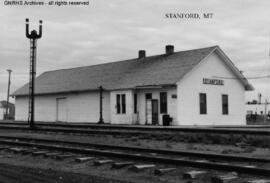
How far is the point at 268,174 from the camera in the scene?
28.5 feet

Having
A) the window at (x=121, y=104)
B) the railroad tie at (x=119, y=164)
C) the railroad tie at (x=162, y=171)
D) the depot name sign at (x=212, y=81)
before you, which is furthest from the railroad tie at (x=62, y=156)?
the depot name sign at (x=212, y=81)

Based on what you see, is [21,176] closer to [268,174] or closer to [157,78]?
[268,174]

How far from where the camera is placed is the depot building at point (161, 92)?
32125 millimetres

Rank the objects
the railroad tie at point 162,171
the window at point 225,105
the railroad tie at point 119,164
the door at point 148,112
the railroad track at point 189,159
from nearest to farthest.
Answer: the railroad track at point 189,159 < the railroad tie at point 162,171 < the railroad tie at point 119,164 < the door at point 148,112 < the window at point 225,105

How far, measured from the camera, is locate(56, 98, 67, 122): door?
134 ft

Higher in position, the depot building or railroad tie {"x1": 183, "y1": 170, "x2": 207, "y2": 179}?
the depot building

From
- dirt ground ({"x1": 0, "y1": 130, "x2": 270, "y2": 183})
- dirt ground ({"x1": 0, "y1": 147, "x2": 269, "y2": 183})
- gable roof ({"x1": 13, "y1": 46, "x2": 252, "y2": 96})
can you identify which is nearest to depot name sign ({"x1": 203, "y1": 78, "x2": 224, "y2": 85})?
gable roof ({"x1": 13, "y1": 46, "x2": 252, "y2": 96})

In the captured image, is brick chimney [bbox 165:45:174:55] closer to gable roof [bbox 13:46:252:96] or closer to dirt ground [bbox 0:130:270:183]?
gable roof [bbox 13:46:252:96]

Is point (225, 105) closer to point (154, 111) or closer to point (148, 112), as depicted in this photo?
point (154, 111)

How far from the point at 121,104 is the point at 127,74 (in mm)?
3521

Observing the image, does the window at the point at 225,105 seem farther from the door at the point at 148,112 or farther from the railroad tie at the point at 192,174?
the railroad tie at the point at 192,174

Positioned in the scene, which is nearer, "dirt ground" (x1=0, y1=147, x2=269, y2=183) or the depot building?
"dirt ground" (x1=0, y1=147, x2=269, y2=183)

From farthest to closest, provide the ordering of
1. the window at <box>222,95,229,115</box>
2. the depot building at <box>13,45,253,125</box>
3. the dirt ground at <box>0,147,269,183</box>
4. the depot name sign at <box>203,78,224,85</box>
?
1. the window at <box>222,95,229,115</box>
2. the depot name sign at <box>203,78,224,85</box>
3. the depot building at <box>13,45,253,125</box>
4. the dirt ground at <box>0,147,269,183</box>

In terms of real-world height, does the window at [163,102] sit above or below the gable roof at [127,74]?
below
